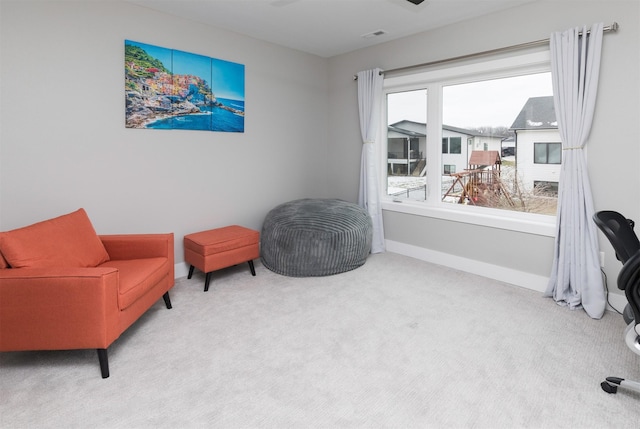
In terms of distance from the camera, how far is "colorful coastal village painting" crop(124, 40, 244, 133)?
3238 mm

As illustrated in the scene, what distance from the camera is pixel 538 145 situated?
11.0 feet

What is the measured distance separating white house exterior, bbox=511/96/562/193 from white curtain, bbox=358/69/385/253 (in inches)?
60.0

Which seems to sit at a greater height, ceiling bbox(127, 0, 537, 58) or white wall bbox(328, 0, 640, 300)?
ceiling bbox(127, 0, 537, 58)

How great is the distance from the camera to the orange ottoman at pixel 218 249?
Answer: 3.29 m

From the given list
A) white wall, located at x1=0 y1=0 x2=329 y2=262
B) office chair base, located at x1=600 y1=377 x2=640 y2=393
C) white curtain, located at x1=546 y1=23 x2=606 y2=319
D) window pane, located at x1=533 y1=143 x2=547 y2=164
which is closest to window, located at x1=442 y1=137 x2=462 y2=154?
window pane, located at x1=533 y1=143 x2=547 y2=164

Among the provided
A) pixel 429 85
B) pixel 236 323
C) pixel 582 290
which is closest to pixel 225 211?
pixel 236 323

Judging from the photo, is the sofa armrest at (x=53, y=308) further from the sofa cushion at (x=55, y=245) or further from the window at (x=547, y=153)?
the window at (x=547, y=153)

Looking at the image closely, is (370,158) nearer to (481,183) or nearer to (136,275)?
(481,183)

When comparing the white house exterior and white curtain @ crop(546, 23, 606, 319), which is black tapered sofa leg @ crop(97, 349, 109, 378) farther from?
the white house exterior

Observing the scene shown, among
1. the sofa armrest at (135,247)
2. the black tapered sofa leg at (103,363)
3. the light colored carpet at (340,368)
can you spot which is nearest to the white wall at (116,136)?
the sofa armrest at (135,247)

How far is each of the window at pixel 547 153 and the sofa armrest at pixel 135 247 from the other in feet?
10.8

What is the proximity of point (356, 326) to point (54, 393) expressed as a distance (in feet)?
5.88

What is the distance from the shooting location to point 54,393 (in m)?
1.91

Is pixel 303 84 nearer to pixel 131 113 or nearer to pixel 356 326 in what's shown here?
pixel 131 113
